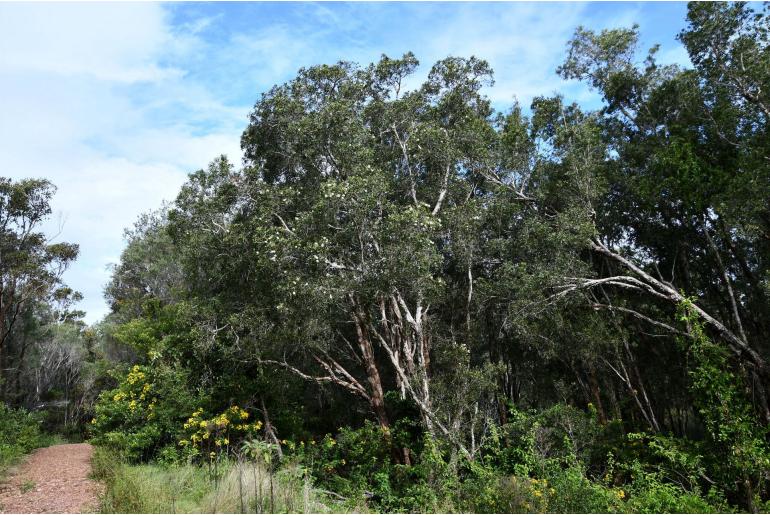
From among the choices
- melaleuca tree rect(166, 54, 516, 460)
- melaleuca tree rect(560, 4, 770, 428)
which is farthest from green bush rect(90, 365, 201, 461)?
melaleuca tree rect(560, 4, 770, 428)

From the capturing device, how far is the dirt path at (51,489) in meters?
7.14

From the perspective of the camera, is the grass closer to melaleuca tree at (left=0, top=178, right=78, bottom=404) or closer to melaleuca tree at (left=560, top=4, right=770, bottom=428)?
melaleuca tree at (left=560, top=4, right=770, bottom=428)

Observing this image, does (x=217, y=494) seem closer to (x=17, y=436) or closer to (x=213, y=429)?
(x=213, y=429)

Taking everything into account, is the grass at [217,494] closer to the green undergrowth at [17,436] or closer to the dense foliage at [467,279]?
the dense foliage at [467,279]

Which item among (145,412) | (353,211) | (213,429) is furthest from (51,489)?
(353,211)

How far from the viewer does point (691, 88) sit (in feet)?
37.6

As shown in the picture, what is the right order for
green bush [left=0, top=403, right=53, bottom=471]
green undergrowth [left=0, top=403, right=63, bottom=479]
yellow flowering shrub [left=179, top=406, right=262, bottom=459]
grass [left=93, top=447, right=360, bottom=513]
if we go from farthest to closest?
green bush [left=0, top=403, right=53, bottom=471] < green undergrowth [left=0, top=403, right=63, bottom=479] < yellow flowering shrub [left=179, top=406, right=262, bottom=459] < grass [left=93, top=447, right=360, bottom=513]

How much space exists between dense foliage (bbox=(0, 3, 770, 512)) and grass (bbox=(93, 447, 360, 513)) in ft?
1.17

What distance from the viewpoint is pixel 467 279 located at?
13625 millimetres

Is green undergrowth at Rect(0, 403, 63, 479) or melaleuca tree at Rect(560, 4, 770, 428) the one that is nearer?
melaleuca tree at Rect(560, 4, 770, 428)

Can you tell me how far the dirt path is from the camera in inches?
281

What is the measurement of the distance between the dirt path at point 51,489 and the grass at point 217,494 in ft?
1.55

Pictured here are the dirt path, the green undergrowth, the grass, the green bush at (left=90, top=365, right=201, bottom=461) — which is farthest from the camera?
the green undergrowth

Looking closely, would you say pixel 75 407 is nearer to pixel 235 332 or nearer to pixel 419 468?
pixel 235 332
